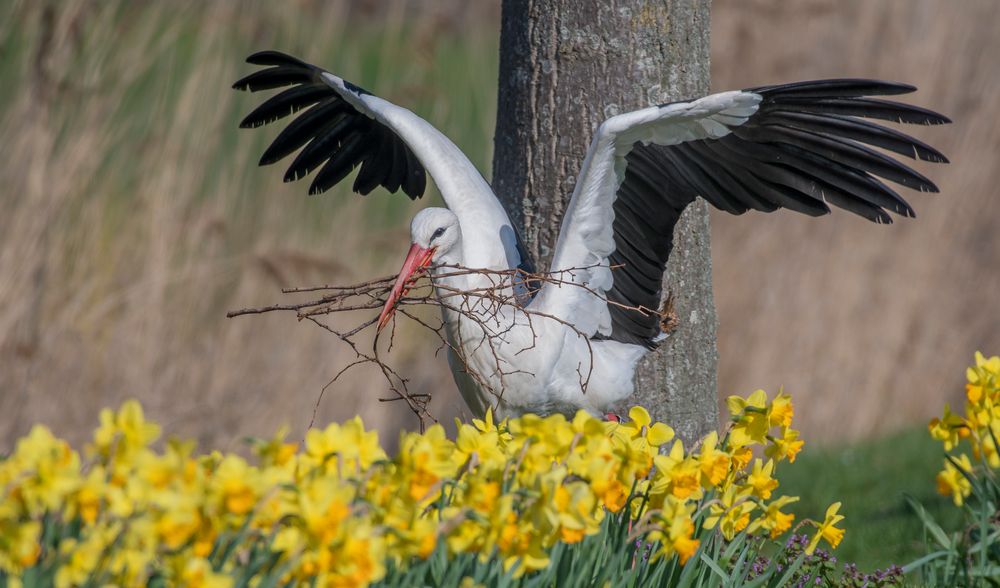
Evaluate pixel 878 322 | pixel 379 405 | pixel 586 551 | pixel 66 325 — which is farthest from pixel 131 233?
pixel 878 322

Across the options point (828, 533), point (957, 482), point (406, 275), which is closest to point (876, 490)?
point (957, 482)

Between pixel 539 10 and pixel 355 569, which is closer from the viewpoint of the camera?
pixel 355 569

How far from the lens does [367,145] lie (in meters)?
3.98

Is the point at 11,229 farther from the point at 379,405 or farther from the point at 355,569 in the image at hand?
the point at 355,569

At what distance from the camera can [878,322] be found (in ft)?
20.2

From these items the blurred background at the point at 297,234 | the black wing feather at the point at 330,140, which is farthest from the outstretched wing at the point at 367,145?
the blurred background at the point at 297,234

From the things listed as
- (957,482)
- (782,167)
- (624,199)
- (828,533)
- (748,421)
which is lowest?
(828,533)

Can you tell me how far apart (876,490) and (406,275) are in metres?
3.13

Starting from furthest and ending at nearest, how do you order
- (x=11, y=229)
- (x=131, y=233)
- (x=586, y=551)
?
(x=131, y=233)
(x=11, y=229)
(x=586, y=551)

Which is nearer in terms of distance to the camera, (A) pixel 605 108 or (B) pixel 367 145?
(A) pixel 605 108

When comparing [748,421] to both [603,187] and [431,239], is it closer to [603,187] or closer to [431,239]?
[603,187]

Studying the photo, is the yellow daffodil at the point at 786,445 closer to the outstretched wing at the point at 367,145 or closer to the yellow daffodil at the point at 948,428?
the yellow daffodil at the point at 948,428

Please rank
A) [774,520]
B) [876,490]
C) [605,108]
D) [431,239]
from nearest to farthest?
[774,520]
[431,239]
[605,108]
[876,490]

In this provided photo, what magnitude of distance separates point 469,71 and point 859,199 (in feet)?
12.7
